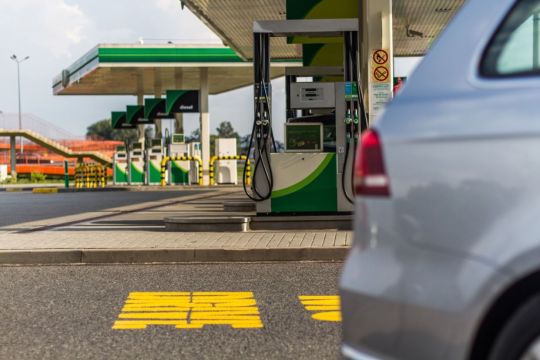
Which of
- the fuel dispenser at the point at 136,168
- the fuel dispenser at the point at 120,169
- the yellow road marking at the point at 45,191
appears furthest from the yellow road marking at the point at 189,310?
the fuel dispenser at the point at 120,169

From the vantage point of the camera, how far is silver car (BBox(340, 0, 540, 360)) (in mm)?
2439

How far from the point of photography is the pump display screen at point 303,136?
11445 millimetres

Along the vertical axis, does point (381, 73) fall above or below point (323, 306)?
above

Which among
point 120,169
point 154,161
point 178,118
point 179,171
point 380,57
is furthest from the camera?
point 178,118

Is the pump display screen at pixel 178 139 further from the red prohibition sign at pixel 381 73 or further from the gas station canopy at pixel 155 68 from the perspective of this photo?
the red prohibition sign at pixel 381 73

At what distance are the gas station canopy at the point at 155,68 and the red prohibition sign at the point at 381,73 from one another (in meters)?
18.7

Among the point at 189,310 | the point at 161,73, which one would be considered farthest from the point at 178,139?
the point at 189,310

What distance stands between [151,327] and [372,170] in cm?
321

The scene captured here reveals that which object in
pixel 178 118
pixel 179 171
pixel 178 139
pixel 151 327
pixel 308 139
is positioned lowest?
pixel 151 327

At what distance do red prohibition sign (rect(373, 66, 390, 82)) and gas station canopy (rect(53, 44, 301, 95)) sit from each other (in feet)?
61.5

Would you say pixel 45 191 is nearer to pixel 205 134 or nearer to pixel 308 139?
pixel 205 134

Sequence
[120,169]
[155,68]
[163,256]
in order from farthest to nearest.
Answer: [155,68] → [120,169] → [163,256]

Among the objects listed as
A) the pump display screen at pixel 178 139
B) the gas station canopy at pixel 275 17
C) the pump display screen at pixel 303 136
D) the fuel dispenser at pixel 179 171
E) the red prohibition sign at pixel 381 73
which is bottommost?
the fuel dispenser at pixel 179 171

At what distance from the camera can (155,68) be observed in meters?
36.8
